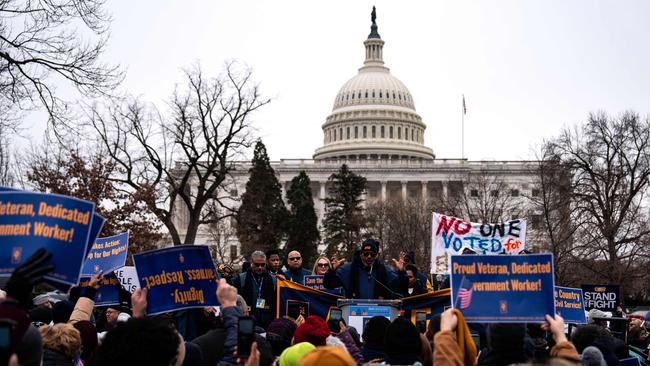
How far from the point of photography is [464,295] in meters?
6.25

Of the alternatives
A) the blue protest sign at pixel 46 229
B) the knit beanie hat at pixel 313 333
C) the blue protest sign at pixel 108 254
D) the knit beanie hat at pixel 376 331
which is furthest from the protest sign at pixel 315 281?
the blue protest sign at pixel 46 229

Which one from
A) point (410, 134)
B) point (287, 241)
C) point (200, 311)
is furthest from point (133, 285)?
point (410, 134)

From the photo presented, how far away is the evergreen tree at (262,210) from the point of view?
58.8 metres

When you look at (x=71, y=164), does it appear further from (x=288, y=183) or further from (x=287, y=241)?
(x=288, y=183)

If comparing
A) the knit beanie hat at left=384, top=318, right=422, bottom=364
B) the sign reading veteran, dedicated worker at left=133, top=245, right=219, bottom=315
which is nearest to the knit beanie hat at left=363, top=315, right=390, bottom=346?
the knit beanie hat at left=384, top=318, right=422, bottom=364

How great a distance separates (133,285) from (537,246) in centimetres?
4206

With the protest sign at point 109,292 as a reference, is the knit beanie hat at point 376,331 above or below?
below

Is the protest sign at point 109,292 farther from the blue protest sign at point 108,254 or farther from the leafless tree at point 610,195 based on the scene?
the leafless tree at point 610,195

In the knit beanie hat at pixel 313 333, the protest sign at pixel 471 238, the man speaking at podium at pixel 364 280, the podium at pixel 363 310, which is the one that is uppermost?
the protest sign at pixel 471 238

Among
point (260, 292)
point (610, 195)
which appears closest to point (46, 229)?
point (260, 292)

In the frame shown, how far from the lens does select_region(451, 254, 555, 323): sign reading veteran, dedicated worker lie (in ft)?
20.2

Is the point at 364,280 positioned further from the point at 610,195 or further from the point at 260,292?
the point at 610,195

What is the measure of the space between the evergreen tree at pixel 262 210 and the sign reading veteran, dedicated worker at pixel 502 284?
42.7 metres

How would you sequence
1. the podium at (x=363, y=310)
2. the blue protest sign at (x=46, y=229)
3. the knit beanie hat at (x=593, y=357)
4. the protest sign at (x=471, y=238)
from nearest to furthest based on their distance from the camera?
the blue protest sign at (x=46, y=229) → the knit beanie hat at (x=593, y=357) → the podium at (x=363, y=310) → the protest sign at (x=471, y=238)
